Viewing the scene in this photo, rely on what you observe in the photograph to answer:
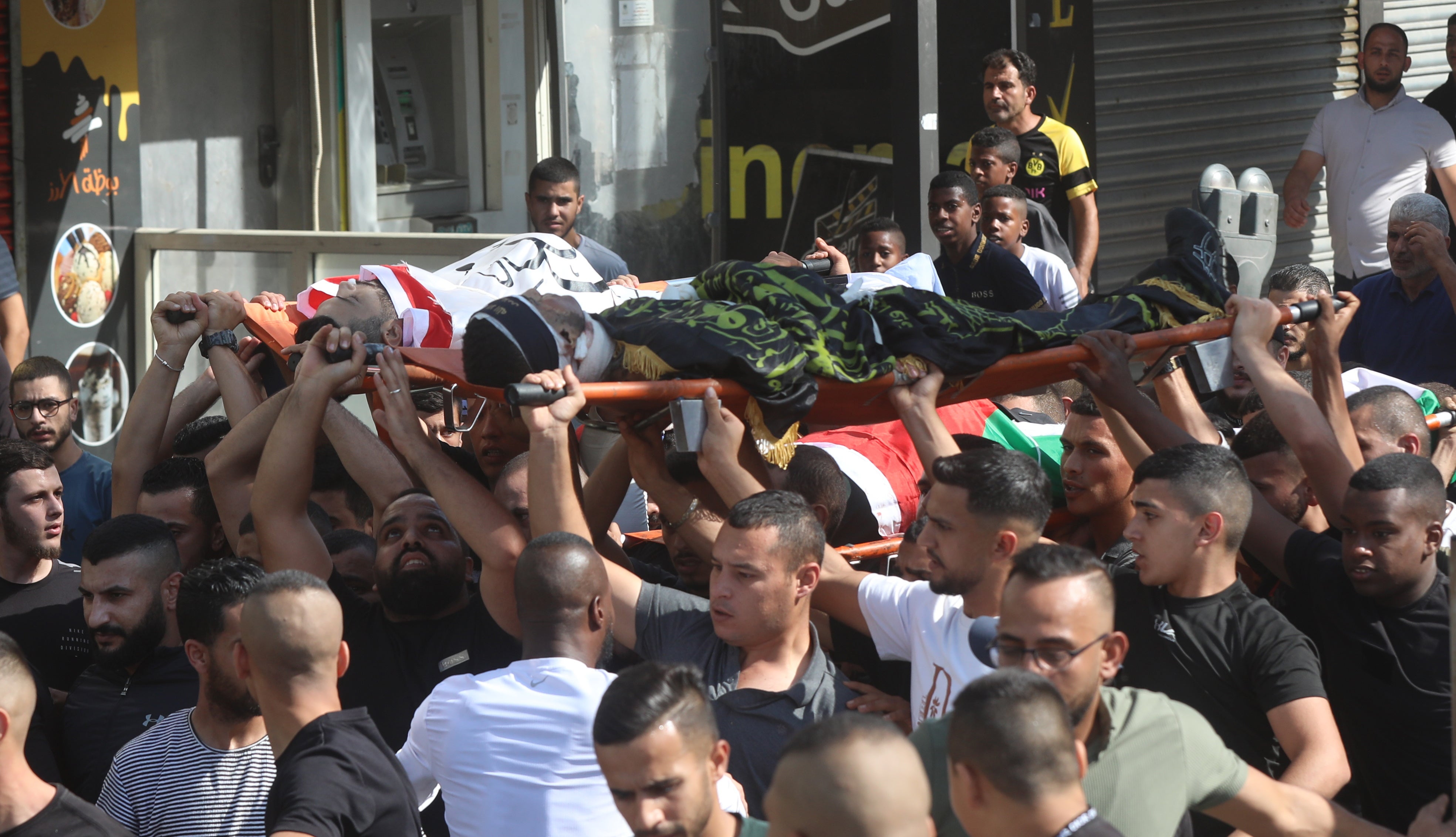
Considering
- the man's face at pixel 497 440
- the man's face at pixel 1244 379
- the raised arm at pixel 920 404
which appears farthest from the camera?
the man's face at pixel 1244 379

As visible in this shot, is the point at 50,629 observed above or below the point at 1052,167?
below

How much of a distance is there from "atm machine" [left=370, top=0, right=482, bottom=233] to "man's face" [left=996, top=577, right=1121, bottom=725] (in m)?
6.63

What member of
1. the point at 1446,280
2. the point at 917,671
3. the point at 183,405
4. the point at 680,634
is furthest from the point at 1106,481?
the point at 183,405

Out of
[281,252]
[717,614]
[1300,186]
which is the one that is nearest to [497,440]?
[717,614]

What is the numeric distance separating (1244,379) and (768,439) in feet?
7.56

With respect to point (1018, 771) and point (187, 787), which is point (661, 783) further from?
point (187, 787)

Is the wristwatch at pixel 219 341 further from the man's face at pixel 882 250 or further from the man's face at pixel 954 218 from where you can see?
the man's face at pixel 954 218

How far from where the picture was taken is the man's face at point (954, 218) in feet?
21.4

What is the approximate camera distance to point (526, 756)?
121 inches

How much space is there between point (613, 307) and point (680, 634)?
1.04 meters

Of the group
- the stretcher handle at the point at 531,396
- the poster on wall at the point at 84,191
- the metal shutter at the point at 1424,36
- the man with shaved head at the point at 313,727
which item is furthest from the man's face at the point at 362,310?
the metal shutter at the point at 1424,36

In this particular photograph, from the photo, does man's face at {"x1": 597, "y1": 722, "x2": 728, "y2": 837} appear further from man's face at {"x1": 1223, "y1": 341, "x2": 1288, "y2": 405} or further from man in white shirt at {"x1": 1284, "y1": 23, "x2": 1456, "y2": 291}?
man in white shirt at {"x1": 1284, "y1": 23, "x2": 1456, "y2": 291}

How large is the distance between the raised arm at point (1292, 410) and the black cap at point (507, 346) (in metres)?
1.97

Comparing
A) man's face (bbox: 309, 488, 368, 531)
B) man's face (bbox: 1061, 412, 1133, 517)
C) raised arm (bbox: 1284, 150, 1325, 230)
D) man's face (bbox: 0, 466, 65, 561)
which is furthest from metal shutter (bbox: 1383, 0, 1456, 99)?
man's face (bbox: 0, 466, 65, 561)
